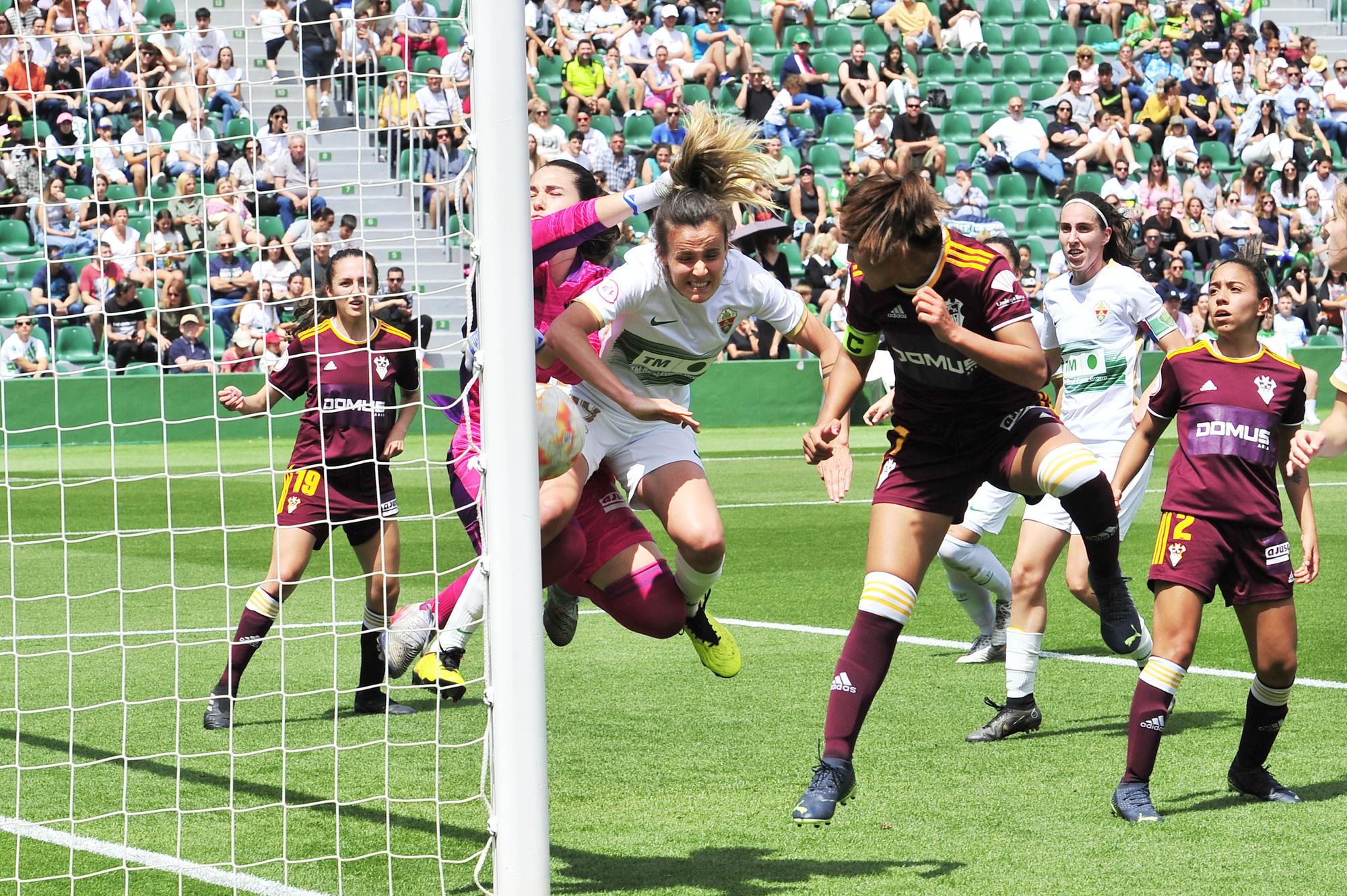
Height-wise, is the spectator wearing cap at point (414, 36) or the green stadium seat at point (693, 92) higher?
the spectator wearing cap at point (414, 36)

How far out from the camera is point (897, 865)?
462cm

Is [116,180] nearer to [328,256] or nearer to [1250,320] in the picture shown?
[328,256]

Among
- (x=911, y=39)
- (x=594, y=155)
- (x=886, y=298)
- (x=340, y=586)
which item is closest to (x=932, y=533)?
(x=886, y=298)

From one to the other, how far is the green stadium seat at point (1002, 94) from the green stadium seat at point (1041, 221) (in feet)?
8.84

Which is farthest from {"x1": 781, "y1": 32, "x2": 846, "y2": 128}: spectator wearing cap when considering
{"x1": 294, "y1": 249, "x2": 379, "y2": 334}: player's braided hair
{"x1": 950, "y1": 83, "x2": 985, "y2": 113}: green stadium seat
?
{"x1": 294, "y1": 249, "x2": 379, "y2": 334}: player's braided hair

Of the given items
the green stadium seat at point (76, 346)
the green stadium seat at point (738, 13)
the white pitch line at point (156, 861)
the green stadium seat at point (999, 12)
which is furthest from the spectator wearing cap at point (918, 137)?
the white pitch line at point (156, 861)

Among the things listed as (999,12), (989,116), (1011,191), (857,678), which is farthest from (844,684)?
(999,12)

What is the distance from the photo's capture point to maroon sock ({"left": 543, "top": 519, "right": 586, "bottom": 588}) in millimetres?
5629

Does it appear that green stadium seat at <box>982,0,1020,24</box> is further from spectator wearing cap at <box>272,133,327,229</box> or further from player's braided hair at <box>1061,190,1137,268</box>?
spectator wearing cap at <box>272,133,327,229</box>

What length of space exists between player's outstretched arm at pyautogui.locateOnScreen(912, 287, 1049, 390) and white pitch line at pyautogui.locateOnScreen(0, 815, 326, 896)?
243 cm

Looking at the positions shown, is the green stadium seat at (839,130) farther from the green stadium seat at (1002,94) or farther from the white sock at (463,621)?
the white sock at (463,621)

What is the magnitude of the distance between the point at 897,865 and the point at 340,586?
726 centimetres

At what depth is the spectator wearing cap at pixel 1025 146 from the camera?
25.8 metres

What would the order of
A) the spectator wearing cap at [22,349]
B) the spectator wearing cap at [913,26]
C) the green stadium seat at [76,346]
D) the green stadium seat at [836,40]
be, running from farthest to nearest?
the spectator wearing cap at [913,26], the green stadium seat at [836,40], the spectator wearing cap at [22,349], the green stadium seat at [76,346]
